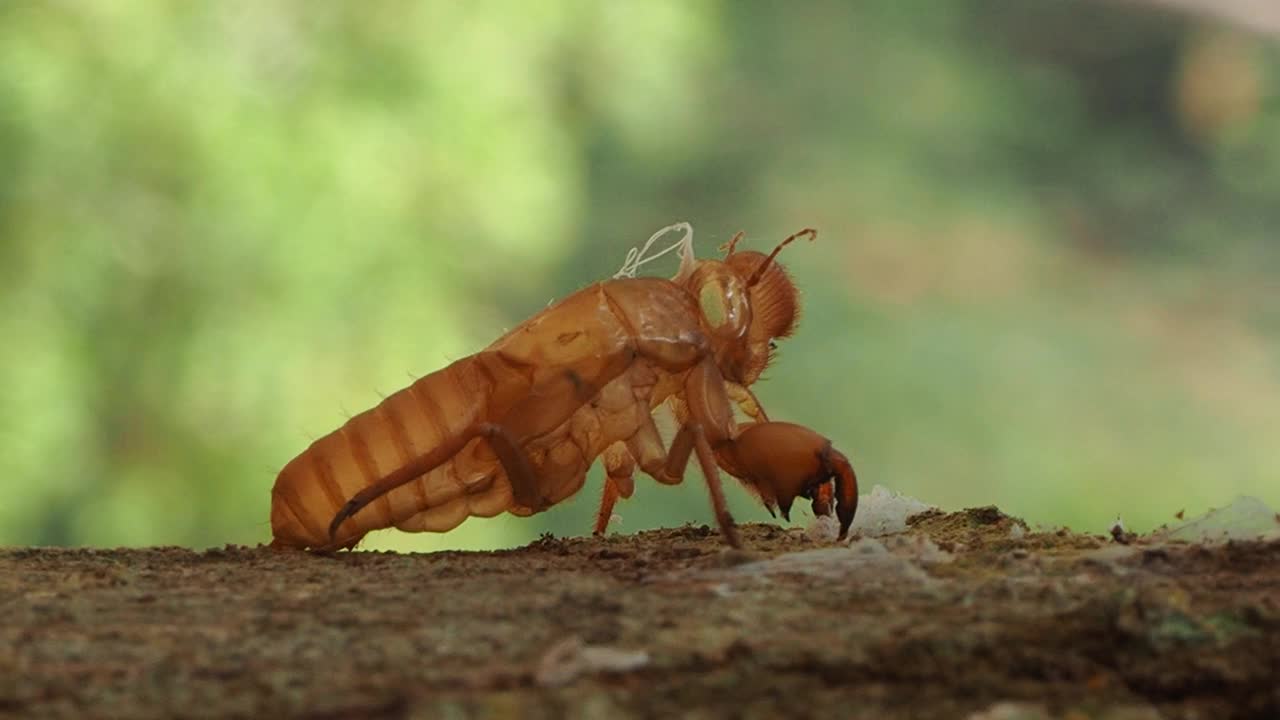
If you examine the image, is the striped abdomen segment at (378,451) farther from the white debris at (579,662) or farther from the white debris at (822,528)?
the white debris at (579,662)

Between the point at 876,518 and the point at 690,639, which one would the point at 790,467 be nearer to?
the point at 876,518

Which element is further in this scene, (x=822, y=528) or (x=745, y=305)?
(x=745, y=305)

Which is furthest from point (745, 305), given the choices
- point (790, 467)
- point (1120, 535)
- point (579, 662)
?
point (579, 662)

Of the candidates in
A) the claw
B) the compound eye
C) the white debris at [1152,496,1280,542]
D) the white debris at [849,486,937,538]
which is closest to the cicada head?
the compound eye

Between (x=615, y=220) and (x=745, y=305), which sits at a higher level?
(x=615, y=220)

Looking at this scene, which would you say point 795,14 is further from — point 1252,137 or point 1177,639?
point 1177,639

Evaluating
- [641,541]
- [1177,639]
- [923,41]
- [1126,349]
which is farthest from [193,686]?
[923,41]

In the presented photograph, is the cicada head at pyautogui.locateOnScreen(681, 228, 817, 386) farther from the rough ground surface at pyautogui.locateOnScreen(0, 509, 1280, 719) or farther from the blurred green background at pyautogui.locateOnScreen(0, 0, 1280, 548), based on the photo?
the rough ground surface at pyautogui.locateOnScreen(0, 509, 1280, 719)
